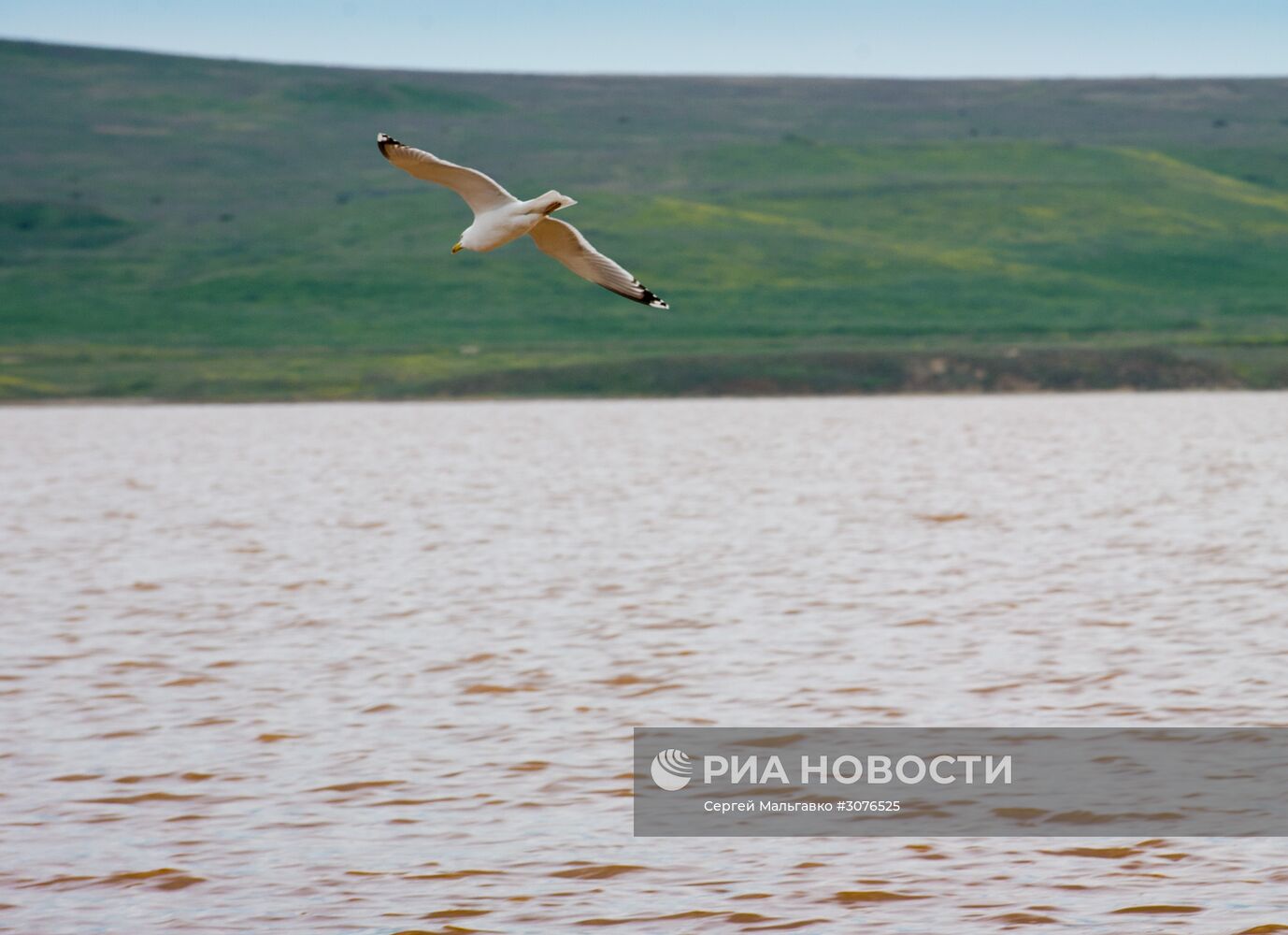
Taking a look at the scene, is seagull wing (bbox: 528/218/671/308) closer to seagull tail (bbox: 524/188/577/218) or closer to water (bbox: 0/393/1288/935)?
seagull tail (bbox: 524/188/577/218)

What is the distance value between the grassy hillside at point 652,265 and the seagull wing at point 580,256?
84.2 meters

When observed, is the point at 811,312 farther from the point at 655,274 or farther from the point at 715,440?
the point at 715,440

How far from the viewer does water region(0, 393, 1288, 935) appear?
13.9 meters

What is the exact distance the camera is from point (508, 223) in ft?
46.2

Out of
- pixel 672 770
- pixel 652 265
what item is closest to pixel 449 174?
pixel 672 770

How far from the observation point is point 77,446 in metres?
72.6

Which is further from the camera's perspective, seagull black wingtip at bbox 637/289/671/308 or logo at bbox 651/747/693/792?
logo at bbox 651/747/693/792

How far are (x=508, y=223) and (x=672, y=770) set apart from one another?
18.2 ft

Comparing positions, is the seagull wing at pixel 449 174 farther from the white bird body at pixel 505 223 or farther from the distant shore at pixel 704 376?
the distant shore at pixel 704 376

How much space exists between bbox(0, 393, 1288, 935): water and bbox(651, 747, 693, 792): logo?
320 mm

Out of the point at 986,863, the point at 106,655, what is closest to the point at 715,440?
the point at 106,655

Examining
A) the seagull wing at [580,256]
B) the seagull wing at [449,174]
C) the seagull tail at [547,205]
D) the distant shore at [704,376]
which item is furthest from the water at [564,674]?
the distant shore at [704,376]

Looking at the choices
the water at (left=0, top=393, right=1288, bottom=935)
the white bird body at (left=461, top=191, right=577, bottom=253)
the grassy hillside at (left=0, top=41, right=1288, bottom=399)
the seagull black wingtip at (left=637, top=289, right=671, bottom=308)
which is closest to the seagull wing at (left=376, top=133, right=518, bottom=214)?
the white bird body at (left=461, top=191, right=577, bottom=253)

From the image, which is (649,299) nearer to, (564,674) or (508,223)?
(508,223)
